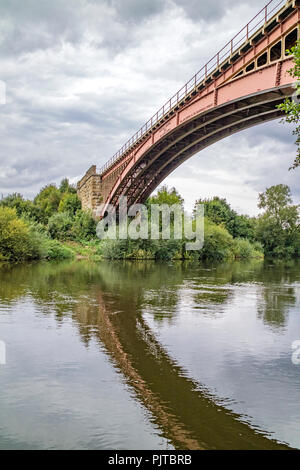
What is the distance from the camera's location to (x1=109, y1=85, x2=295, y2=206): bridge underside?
2067 centimetres

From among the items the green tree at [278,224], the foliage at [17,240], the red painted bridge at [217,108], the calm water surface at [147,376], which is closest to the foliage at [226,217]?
the green tree at [278,224]

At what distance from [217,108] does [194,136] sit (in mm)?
8442

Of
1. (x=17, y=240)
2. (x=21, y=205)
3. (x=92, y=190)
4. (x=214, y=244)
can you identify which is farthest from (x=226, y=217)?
(x=17, y=240)

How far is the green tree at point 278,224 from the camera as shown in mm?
63594

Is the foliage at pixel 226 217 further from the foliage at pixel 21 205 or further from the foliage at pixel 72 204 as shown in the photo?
the foliage at pixel 21 205

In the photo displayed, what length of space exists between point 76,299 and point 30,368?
639 centimetres

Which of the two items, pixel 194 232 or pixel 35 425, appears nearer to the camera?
pixel 35 425

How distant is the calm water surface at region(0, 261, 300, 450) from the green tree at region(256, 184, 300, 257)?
53.6 m

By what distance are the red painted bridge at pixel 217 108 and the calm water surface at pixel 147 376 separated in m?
9.88

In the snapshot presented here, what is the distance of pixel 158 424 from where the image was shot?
447cm

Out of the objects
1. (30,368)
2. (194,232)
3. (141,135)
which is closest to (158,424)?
(30,368)

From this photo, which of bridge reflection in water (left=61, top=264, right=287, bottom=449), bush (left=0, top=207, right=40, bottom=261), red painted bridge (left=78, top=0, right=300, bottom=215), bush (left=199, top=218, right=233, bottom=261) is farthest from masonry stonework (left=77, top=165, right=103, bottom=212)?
bridge reflection in water (left=61, top=264, right=287, bottom=449)

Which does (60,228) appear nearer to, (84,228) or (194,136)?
(84,228)
